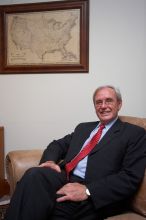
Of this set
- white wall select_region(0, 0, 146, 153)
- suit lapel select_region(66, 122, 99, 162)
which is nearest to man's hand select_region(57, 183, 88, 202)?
suit lapel select_region(66, 122, 99, 162)

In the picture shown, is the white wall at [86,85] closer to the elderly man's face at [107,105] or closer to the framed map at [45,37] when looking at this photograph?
the framed map at [45,37]

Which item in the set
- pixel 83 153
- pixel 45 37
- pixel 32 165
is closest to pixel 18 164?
pixel 32 165

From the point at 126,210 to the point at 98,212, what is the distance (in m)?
0.17

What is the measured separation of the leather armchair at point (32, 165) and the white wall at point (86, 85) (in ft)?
2.13

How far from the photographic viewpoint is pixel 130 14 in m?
2.41

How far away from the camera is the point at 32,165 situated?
1.87 meters

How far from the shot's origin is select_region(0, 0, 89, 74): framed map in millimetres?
2518

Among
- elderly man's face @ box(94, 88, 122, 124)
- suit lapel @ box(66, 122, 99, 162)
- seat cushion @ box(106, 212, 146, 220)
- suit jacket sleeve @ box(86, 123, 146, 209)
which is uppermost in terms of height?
elderly man's face @ box(94, 88, 122, 124)

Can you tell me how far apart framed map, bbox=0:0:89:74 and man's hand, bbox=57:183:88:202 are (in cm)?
124

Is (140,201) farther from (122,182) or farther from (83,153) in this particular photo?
(83,153)

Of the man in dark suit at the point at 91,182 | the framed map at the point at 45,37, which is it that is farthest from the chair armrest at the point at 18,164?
the framed map at the point at 45,37

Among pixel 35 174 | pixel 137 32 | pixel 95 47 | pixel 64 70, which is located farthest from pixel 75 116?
pixel 35 174

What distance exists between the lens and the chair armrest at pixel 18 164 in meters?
1.79

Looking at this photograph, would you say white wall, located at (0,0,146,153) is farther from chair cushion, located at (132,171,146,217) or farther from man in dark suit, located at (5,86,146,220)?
chair cushion, located at (132,171,146,217)
